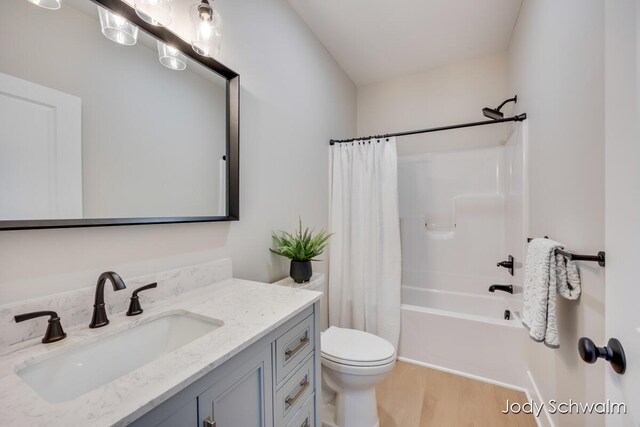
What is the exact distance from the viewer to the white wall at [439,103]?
2.41 m

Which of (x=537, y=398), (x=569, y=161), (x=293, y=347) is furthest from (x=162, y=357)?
(x=537, y=398)

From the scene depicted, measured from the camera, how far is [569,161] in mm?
1079

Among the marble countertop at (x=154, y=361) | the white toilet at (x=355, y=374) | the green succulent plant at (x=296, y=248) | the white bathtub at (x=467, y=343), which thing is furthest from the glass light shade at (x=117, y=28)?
the white bathtub at (x=467, y=343)

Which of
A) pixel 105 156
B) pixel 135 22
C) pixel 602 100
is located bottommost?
pixel 105 156

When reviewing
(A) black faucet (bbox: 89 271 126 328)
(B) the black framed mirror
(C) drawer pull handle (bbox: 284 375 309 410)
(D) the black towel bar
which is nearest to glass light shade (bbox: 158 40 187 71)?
(B) the black framed mirror

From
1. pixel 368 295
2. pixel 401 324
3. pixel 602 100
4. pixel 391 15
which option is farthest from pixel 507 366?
pixel 391 15

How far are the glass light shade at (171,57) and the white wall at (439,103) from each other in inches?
84.2

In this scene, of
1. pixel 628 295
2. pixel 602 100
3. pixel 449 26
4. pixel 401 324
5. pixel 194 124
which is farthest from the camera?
pixel 401 324

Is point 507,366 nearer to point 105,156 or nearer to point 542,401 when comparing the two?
point 542,401

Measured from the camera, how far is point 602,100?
2.71 feet

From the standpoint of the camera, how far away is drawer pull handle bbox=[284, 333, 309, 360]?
94 cm

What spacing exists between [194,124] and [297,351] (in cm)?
106

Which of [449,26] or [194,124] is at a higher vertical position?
[449,26]

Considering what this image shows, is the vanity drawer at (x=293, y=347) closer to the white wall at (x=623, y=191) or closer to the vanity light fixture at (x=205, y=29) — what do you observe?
the white wall at (x=623, y=191)
